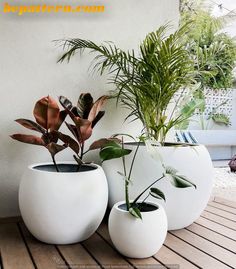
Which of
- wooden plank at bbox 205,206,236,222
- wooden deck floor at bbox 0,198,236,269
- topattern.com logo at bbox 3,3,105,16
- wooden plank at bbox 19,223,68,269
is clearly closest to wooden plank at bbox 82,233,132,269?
wooden deck floor at bbox 0,198,236,269

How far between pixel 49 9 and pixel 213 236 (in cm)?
172

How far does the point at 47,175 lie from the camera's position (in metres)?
1.54

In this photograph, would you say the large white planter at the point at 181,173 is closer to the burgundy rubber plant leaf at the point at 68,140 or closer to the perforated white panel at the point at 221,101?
the burgundy rubber plant leaf at the point at 68,140

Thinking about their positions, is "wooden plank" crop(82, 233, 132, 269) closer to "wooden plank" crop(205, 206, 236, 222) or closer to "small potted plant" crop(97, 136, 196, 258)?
"small potted plant" crop(97, 136, 196, 258)

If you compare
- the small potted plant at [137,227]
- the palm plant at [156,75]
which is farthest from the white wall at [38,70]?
the small potted plant at [137,227]

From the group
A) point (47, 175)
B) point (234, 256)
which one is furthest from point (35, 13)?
point (234, 256)

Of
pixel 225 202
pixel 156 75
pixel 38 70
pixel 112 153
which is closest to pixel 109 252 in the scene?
pixel 112 153

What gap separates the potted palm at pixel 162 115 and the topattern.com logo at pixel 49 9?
0.21 m

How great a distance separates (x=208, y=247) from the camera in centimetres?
159

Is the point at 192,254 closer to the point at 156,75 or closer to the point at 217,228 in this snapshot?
the point at 217,228

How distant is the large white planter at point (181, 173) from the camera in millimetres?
1748

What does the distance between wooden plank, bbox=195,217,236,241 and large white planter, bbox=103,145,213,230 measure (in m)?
0.17

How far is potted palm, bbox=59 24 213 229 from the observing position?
176cm

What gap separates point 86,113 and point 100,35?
0.70 meters
